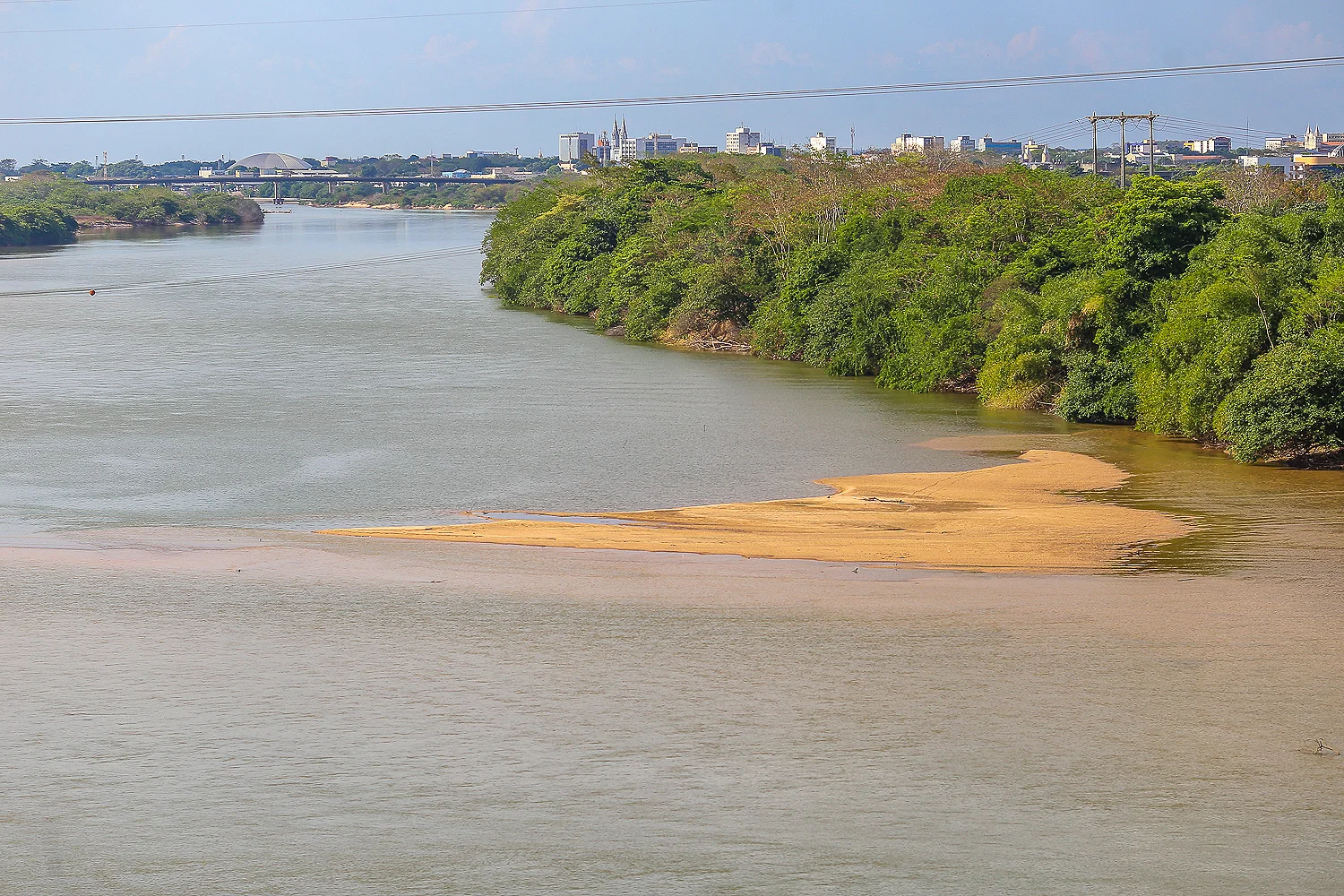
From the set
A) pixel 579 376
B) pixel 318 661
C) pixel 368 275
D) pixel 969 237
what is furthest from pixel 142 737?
pixel 368 275

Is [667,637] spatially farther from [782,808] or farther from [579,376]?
[579,376]

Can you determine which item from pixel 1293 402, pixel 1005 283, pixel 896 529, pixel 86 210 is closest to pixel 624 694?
pixel 896 529

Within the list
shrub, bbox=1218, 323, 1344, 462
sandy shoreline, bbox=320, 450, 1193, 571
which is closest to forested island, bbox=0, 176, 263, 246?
sandy shoreline, bbox=320, 450, 1193, 571

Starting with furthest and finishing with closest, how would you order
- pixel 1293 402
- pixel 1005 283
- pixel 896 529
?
pixel 1005 283 → pixel 1293 402 → pixel 896 529

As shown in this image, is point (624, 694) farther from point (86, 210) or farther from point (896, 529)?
point (86, 210)

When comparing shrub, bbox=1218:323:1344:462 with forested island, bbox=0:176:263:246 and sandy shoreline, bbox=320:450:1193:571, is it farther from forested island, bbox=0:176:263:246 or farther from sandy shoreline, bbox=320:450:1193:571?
forested island, bbox=0:176:263:246

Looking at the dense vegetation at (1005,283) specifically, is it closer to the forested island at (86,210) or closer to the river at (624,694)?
the river at (624,694)
